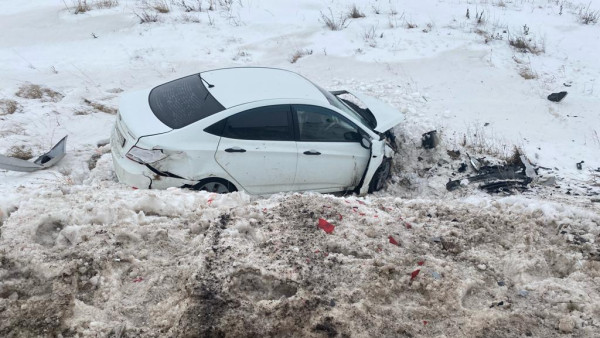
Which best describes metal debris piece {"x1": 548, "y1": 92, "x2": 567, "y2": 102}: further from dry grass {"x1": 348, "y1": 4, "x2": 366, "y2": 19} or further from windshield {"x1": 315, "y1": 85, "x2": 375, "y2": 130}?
dry grass {"x1": 348, "y1": 4, "x2": 366, "y2": 19}

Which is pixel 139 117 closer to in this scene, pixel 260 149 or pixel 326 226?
pixel 260 149

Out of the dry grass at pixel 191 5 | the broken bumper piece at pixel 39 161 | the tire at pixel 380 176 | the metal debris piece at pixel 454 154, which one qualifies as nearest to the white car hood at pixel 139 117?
the broken bumper piece at pixel 39 161

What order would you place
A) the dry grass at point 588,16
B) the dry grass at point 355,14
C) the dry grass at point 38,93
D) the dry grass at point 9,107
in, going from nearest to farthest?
the dry grass at point 9,107
the dry grass at point 38,93
the dry grass at point 588,16
the dry grass at point 355,14

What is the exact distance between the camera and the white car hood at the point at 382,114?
7445 mm

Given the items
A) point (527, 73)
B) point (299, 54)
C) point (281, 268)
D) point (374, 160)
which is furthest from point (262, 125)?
point (527, 73)

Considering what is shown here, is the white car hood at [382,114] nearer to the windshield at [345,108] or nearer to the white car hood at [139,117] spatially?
the windshield at [345,108]

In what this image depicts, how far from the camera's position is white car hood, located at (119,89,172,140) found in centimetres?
593

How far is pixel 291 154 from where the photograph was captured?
6.46m

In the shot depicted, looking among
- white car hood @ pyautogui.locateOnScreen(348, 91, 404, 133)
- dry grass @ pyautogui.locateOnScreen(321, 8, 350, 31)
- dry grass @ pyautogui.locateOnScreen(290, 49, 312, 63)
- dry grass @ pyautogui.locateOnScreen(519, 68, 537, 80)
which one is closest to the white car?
white car hood @ pyautogui.locateOnScreen(348, 91, 404, 133)

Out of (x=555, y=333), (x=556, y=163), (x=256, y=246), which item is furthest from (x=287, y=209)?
(x=556, y=163)

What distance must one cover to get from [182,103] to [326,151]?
1970mm

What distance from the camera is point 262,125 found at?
6.29 metres

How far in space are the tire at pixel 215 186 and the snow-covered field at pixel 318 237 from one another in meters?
0.38

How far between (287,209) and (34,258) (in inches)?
92.6
